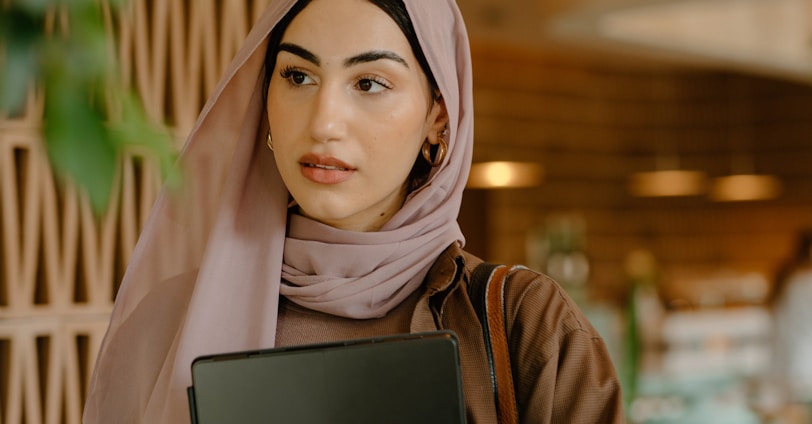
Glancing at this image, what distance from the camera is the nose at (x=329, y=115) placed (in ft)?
3.34

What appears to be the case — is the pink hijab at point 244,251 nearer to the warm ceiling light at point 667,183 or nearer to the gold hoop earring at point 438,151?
the gold hoop earring at point 438,151

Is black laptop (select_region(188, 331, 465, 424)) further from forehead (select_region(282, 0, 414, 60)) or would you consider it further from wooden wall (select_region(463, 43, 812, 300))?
wooden wall (select_region(463, 43, 812, 300))

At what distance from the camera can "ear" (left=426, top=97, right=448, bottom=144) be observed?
3.71 ft

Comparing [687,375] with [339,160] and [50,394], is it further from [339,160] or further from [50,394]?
[339,160]

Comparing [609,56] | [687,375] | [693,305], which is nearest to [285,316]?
[687,375]

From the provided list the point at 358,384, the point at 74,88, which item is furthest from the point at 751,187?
the point at 74,88

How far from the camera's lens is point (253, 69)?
116 centimetres

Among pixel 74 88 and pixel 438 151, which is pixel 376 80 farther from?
pixel 74 88

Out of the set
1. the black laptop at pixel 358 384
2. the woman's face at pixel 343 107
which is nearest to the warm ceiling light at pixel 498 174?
the woman's face at pixel 343 107

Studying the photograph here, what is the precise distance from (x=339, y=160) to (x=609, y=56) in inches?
302

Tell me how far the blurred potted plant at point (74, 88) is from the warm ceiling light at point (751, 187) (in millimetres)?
8960

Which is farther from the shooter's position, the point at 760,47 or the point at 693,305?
the point at 693,305

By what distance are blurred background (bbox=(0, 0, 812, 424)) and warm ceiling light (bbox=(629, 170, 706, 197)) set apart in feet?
0.06

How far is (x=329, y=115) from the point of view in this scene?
1021 mm
